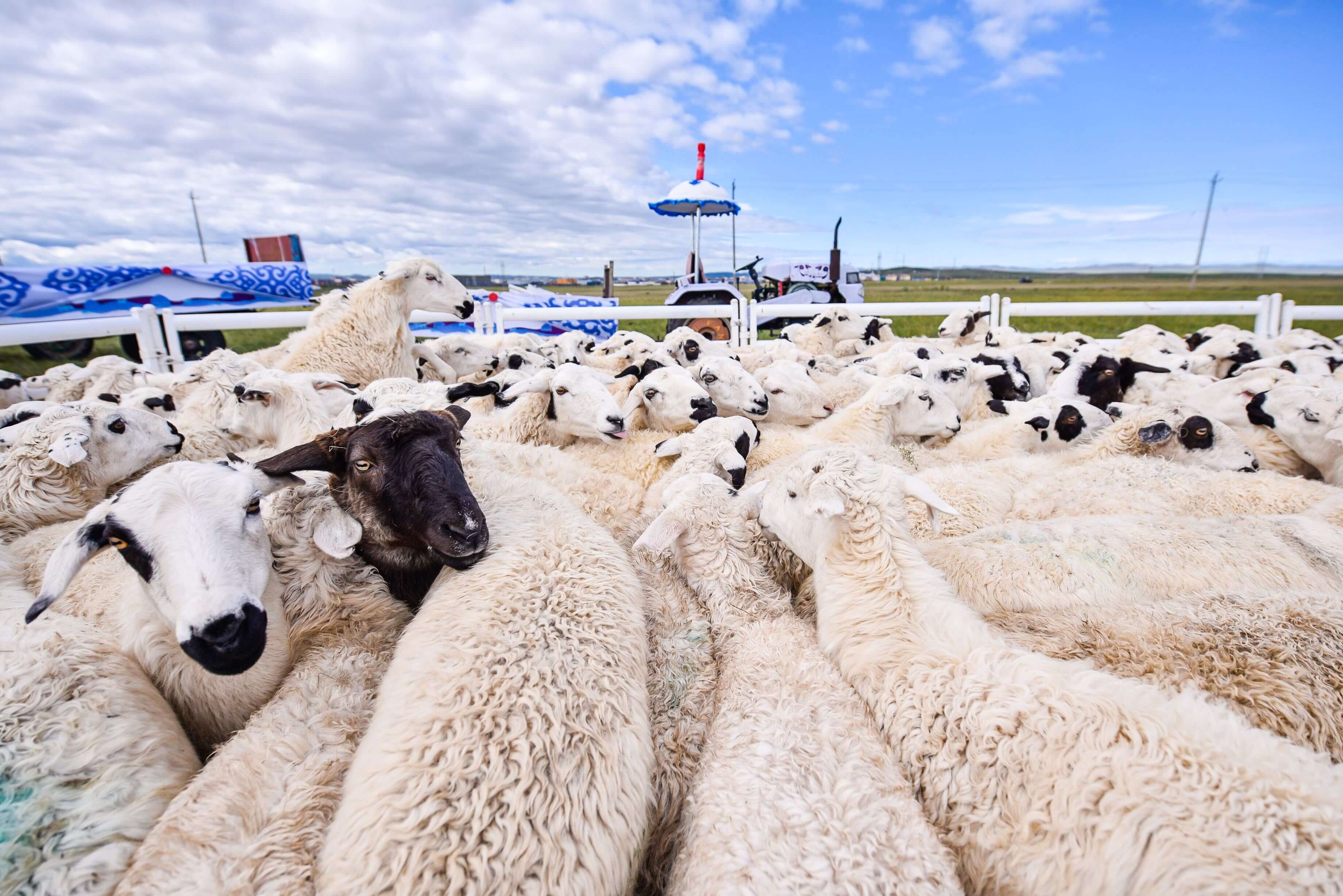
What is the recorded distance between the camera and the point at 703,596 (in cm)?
300

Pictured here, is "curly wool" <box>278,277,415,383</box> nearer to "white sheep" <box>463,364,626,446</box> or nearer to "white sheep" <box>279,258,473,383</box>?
"white sheep" <box>279,258,473,383</box>

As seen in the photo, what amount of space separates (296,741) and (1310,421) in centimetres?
629

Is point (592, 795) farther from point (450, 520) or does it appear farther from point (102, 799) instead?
point (102, 799)

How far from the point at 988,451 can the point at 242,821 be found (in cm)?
523

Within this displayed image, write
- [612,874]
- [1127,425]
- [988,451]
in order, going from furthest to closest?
[988,451] → [1127,425] → [612,874]

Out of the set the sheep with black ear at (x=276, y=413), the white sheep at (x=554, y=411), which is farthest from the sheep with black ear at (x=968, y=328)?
the sheep with black ear at (x=276, y=413)

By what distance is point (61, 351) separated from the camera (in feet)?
46.7

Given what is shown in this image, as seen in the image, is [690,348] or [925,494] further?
[690,348]

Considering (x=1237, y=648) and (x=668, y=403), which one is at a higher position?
(x=668, y=403)

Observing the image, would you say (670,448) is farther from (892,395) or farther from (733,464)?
(892,395)

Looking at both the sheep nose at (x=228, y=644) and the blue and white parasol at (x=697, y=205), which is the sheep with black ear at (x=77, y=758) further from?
the blue and white parasol at (x=697, y=205)

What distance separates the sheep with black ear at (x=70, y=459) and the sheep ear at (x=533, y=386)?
7.04ft

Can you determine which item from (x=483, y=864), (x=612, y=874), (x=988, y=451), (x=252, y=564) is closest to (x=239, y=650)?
(x=252, y=564)

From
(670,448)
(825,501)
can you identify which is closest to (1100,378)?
(670,448)
